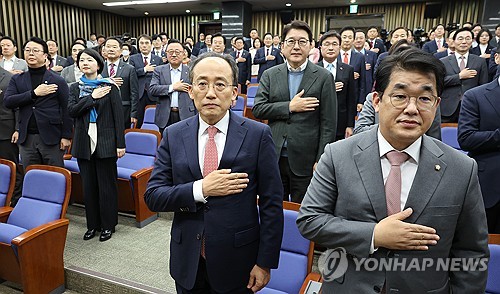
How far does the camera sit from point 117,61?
13.7 feet

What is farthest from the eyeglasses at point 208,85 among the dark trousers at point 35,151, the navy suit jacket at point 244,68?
the navy suit jacket at point 244,68

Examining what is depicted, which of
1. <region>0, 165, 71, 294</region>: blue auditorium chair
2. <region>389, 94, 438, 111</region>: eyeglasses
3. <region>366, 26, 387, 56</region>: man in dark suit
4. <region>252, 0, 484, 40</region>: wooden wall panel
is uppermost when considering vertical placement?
<region>252, 0, 484, 40</region>: wooden wall panel

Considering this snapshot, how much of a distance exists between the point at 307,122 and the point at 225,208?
1.03 m

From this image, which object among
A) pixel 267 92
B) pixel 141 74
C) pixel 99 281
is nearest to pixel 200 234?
pixel 267 92

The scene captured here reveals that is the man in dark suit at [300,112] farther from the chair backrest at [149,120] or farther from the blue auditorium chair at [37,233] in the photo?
the chair backrest at [149,120]

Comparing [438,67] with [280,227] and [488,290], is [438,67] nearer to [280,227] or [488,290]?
[280,227]

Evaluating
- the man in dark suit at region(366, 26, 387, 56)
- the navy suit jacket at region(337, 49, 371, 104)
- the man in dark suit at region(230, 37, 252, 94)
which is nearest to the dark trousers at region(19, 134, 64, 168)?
the navy suit jacket at region(337, 49, 371, 104)

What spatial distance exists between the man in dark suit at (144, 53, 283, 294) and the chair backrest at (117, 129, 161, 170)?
2170mm

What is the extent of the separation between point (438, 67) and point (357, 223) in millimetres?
492

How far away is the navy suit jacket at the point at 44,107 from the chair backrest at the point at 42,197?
0.59 metres

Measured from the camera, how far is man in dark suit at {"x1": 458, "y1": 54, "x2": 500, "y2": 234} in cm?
200

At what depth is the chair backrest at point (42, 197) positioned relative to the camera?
240cm

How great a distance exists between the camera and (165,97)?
142 inches

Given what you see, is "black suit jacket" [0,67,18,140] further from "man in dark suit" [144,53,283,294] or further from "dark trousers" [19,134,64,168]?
"man in dark suit" [144,53,283,294]
